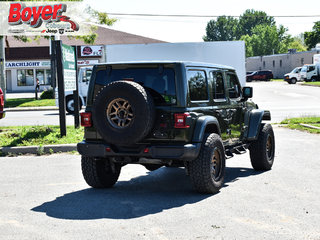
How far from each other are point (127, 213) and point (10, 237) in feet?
4.62

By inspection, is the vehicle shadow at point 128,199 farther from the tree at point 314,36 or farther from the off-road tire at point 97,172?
the tree at point 314,36

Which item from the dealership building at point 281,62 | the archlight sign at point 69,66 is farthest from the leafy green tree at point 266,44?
the archlight sign at point 69,66

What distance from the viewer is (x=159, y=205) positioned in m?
6.43

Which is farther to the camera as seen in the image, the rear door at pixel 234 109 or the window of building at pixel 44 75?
the window of building at pixel 44 75

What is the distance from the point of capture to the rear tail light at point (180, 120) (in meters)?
6.77

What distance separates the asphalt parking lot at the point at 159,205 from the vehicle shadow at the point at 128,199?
1cm

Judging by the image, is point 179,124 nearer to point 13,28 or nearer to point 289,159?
point 289,159

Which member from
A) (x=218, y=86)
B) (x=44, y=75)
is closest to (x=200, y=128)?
(x=218, y=86)

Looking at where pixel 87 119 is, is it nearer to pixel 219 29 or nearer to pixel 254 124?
pixel 254 124

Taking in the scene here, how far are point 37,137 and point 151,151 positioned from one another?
6.24m

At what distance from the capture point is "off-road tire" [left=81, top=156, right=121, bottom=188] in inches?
292

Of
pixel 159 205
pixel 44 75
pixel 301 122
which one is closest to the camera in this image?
pixel 159 205

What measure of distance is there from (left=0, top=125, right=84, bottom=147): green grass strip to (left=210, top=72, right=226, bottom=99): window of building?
4933 millimetres

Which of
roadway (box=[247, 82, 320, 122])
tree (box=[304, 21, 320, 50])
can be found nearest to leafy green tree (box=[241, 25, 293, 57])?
tree (box=[304, 21, 320, 50])
